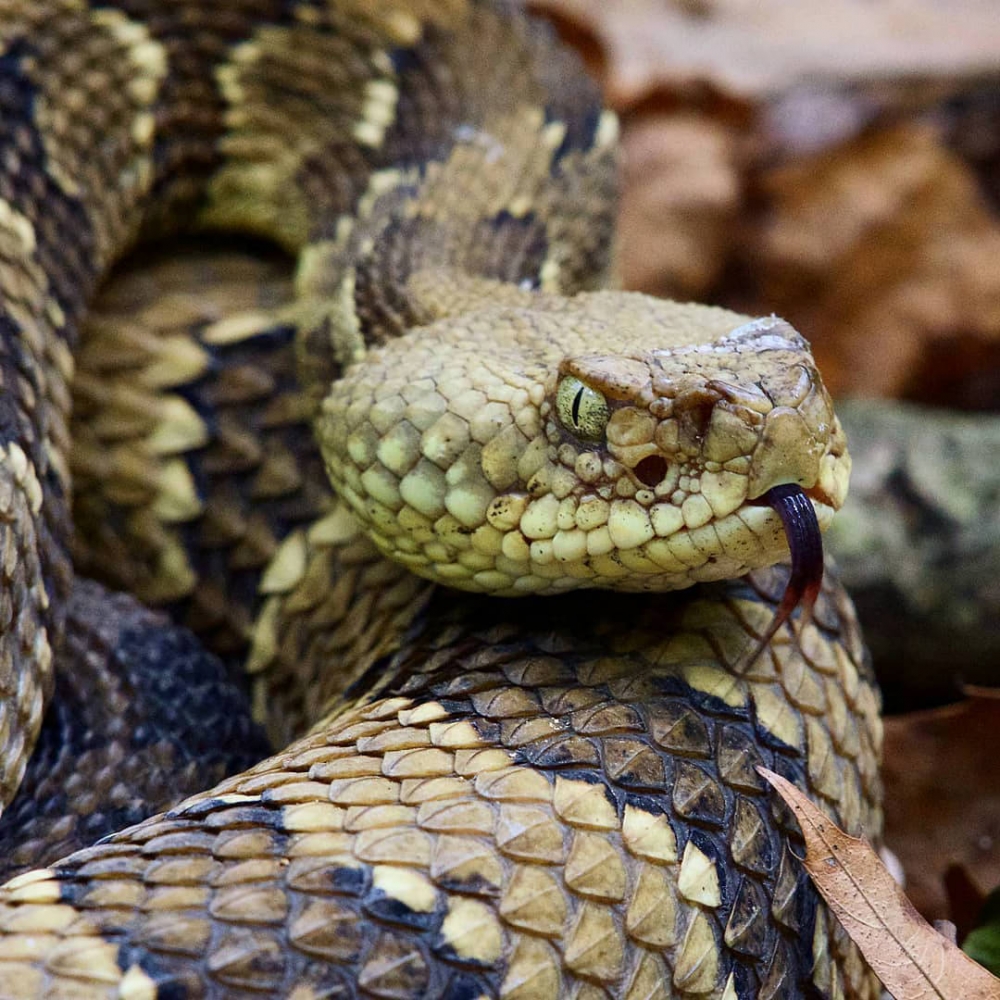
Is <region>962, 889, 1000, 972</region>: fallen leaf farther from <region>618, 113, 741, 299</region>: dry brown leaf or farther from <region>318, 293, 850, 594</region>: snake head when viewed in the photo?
<region>618, 113, 741, 299</region>: dry brown leaf

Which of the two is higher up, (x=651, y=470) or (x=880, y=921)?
(x=651, y=470)

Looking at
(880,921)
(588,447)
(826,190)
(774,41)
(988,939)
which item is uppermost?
(774,41)

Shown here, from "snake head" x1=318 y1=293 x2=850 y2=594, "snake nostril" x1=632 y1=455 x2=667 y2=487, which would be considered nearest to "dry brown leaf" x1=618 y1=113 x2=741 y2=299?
"snake head" x1=318 y1=293 x2=850 y2=594

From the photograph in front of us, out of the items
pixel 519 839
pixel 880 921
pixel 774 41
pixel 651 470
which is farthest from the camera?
pixel 774 41

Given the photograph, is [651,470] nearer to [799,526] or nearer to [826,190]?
[799,526]

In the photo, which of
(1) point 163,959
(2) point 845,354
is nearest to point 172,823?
(1) point 163,959

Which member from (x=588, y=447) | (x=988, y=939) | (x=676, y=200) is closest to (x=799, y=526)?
(x=588, y=447)

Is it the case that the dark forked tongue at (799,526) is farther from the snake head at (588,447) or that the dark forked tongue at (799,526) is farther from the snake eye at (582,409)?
the snake eye at (582,409)

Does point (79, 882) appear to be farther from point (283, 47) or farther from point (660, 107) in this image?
point (660, 107)
